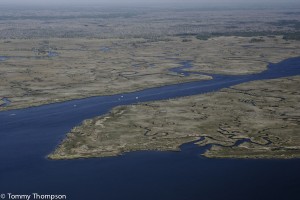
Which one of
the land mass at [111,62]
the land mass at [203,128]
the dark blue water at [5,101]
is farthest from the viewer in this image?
the land mass at [111,62]

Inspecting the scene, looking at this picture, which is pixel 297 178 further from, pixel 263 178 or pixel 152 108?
pixel 152 108

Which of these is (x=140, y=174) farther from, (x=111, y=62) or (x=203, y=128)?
(x=111, y=62)

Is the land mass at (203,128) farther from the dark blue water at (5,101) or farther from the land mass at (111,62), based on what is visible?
the dark blue water at (5,101)

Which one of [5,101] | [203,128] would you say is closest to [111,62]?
[5,101]

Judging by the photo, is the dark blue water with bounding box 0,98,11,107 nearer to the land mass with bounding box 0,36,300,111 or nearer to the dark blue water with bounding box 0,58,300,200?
the land mass with bounding box 0,36,300,111

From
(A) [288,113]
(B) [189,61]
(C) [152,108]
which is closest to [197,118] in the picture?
(C) [152,108]

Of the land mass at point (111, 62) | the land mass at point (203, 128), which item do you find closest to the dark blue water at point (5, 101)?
the land mass at point (111, 62)
